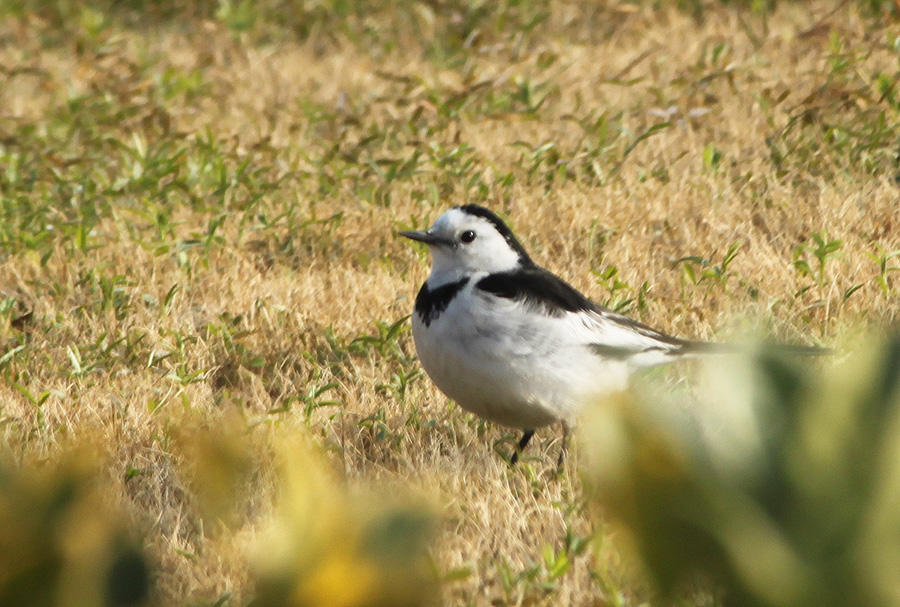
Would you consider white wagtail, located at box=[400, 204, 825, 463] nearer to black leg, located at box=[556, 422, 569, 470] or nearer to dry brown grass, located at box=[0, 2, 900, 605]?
black leg, located at box=[556, 422, 569, 470]

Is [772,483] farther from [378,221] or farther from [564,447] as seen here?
[378,221]

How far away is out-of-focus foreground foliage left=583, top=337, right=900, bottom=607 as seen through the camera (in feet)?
3.15

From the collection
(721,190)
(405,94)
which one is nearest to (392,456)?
(721,190)

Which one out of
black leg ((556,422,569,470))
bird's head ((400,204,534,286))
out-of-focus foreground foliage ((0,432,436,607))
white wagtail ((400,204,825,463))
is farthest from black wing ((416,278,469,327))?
out-of-focus foreground foliage ((0,432,436,607))

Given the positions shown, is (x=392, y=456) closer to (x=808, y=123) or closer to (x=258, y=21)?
(x=808, y=123)

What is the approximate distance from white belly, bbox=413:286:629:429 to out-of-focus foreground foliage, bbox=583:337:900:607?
3231 mm

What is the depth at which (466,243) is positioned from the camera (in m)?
4.83

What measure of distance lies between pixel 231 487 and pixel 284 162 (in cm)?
710

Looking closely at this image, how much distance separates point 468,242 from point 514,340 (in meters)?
0.67

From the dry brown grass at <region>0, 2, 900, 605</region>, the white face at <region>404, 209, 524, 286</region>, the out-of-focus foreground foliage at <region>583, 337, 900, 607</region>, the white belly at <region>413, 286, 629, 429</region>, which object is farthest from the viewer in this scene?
the white face at <region>404, 209, 524, 286</region>

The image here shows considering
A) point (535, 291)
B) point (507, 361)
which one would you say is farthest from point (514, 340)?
point (535, 291)

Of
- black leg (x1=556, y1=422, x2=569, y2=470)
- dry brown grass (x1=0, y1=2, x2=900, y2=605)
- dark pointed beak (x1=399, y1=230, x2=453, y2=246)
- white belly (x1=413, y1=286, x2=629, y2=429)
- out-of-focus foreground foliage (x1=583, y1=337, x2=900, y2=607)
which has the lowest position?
dry brown grass (x1=0, y1=2, x2=900, y2=605)

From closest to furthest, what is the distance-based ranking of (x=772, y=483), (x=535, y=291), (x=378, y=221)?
(x=772, y=483), (x=535, y=291), (x=378, y=221)

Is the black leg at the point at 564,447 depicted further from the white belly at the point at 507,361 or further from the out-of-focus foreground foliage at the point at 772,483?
the out-of-focus foreground foliage at the point at 772,483
